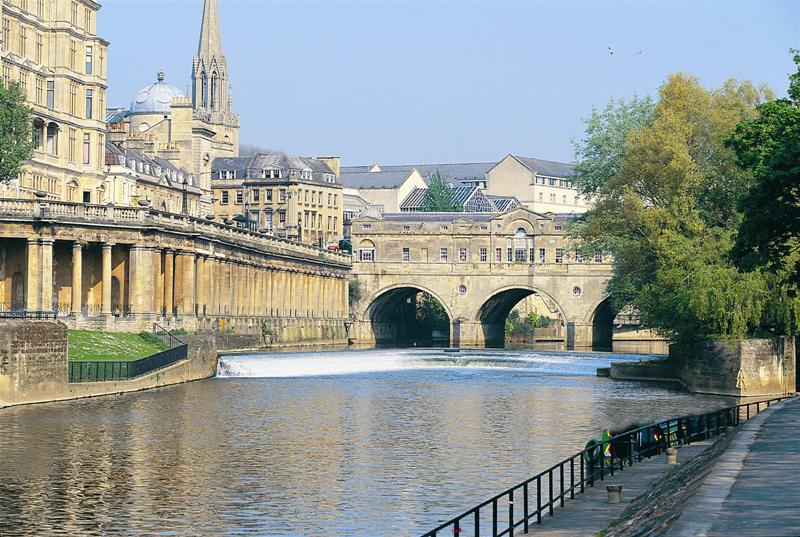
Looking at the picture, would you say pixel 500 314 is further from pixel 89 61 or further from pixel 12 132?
pixel 12 132

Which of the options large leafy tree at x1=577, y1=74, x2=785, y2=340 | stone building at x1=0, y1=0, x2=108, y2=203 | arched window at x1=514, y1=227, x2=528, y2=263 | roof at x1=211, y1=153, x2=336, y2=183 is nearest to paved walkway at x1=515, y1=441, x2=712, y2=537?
large leafy tree at x1=577, y1=74, x2=785, y2=340

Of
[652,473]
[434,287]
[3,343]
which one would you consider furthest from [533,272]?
[652,473]

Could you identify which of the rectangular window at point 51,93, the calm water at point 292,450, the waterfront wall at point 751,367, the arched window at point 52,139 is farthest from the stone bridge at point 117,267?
the waterfront wall at point 751,367

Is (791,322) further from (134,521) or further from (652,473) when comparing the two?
(134,521)

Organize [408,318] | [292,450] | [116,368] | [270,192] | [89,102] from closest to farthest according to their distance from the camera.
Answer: [292,450], [116,368], [89,102], [408,318], [270,192]

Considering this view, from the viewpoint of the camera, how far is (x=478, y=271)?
150 metres

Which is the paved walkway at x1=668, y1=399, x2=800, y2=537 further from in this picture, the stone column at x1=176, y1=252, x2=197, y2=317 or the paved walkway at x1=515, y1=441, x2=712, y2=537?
the stone column at x1=176, y1=252, x2=197, y2=317

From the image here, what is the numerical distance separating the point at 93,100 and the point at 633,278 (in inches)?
1938

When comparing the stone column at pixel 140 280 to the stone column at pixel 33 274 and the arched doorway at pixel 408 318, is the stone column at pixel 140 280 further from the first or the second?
the arched doorway at pixel 408 318

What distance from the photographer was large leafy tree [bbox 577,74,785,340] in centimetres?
6869

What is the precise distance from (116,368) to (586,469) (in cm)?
3310

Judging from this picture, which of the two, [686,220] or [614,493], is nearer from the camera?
[614,493]

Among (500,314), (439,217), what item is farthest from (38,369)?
(439,217)

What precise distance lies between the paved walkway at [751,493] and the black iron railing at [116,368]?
3475 cm
